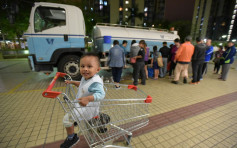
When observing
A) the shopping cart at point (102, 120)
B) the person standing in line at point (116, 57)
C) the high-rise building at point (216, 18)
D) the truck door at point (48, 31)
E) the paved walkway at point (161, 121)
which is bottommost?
the paved walkway at point (161, 121)

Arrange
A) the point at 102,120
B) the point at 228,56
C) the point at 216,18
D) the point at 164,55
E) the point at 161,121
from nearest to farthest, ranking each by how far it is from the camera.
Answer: the point at 102,120 → the point at 161,121 → the point at 228,56 → the point at 164,55 → the point at 216,18

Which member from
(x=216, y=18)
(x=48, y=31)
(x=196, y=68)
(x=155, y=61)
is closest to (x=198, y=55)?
(x=196, y=68)

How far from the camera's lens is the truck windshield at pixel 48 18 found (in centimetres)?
453

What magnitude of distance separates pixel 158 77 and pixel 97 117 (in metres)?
5.57

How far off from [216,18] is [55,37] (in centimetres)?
8450

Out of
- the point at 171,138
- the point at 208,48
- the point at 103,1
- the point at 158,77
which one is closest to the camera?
the point at 171,138

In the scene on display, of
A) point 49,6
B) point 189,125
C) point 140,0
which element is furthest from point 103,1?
point 189,125

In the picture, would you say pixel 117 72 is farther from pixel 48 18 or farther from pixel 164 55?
pixel 48 18

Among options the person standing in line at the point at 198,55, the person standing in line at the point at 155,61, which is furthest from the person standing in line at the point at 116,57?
the person standing in line at the point at 198,55

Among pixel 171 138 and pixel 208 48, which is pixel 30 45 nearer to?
pixel 171 138

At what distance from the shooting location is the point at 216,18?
6191cm

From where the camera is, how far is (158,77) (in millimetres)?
6633

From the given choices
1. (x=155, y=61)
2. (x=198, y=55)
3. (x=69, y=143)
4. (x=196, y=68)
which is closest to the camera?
(x=69, y=143)

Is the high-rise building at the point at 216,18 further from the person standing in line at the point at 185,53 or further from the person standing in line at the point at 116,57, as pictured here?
the person standing in line at the point at 116,57
